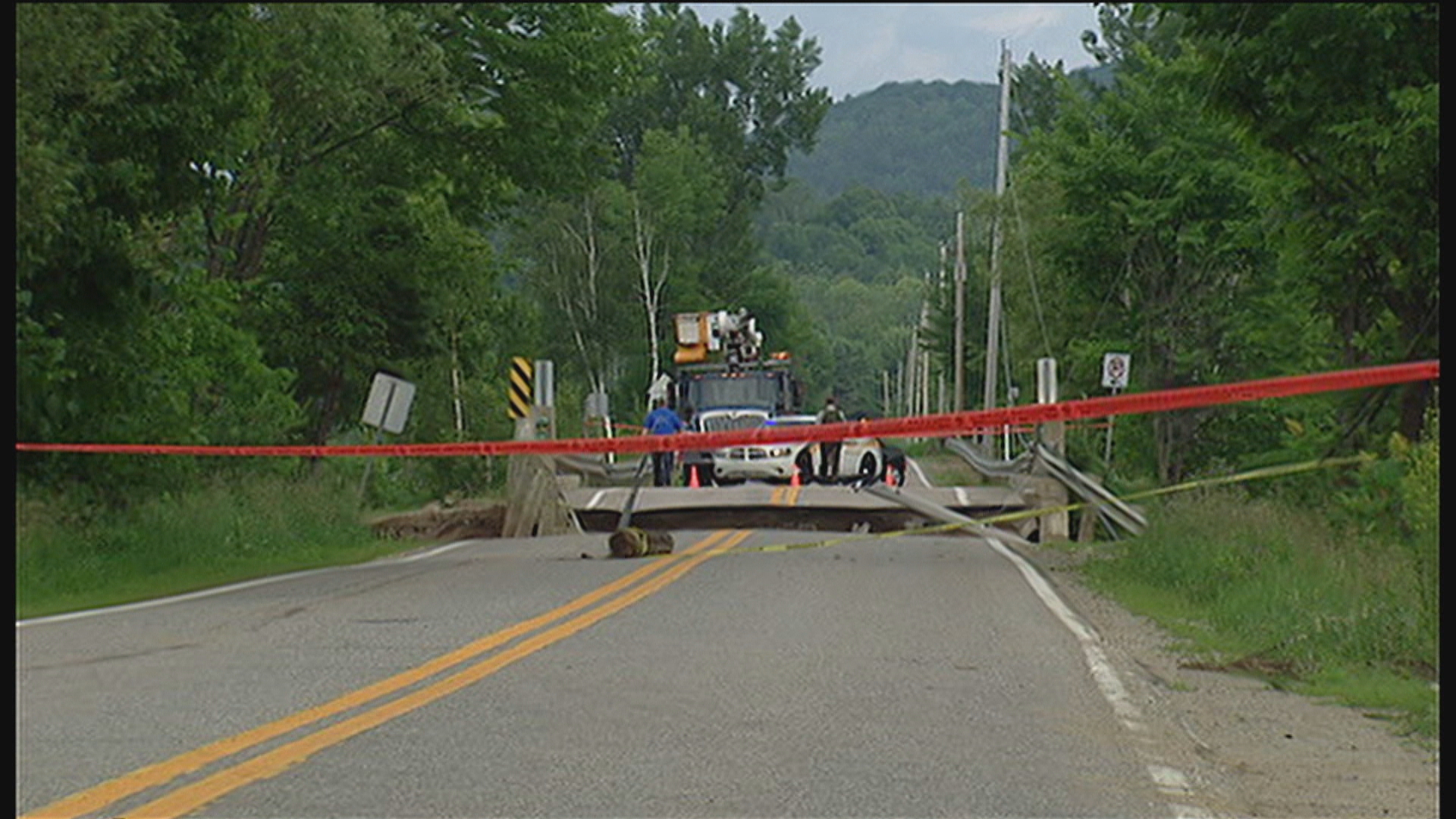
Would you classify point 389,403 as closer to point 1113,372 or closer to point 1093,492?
point 1093,492

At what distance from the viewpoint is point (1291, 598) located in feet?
46.7

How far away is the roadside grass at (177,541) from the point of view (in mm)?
16703

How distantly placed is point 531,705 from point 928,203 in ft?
616

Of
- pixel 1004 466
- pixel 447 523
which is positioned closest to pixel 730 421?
pixel 1004 466

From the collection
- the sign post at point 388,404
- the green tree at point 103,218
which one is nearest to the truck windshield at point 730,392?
the sign post at point 388,404

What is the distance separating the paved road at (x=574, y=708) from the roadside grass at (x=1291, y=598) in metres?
1.26

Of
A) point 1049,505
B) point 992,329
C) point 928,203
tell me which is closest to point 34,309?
point 1049,505

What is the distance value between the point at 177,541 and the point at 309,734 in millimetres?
12050

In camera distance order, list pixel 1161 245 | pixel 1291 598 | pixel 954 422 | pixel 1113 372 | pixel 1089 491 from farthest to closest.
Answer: pixel 1161 245, pixel 1113 372, pixel 1089 491, pixel 1291 598, pixel 954 422

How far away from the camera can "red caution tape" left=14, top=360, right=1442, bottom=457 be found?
30.4ft

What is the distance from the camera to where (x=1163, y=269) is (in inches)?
1428

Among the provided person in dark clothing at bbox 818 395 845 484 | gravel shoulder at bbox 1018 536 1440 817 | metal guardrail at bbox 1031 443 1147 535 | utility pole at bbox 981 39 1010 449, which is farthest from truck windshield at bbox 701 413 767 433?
gravel shoulder at bbox 1018 536 1440 817

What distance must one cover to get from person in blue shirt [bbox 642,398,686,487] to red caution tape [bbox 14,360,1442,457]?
308 inches

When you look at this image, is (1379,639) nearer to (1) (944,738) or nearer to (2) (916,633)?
(2) (916,633)
